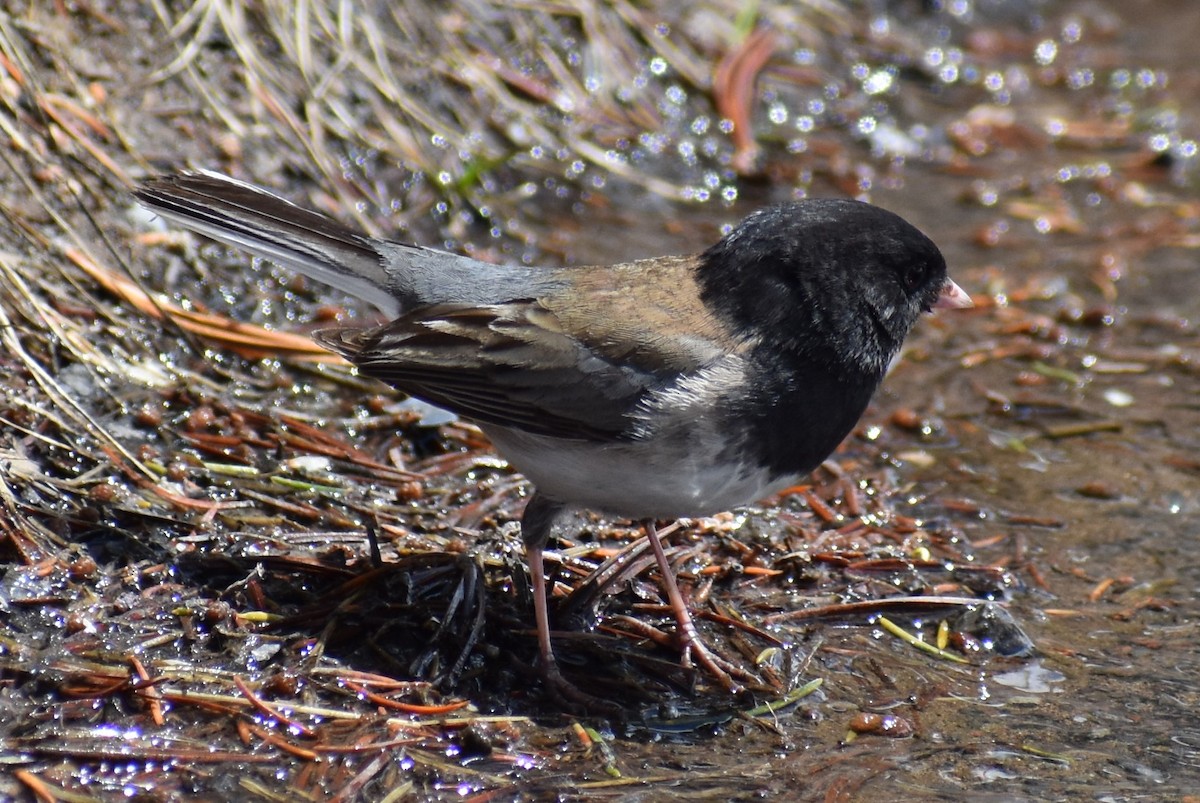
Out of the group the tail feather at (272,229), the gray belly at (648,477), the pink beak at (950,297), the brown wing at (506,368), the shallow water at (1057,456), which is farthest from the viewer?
the pink beak at (950,297)

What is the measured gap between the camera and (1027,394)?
516cm

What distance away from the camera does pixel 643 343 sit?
3.51 m

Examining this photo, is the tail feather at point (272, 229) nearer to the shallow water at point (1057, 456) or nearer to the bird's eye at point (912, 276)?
the bird's eye at point (912, 276)

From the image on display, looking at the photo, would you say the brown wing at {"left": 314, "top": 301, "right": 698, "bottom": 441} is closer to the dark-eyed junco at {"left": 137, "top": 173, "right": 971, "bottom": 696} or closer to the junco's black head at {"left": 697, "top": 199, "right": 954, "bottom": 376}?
the dark-eyed junco at {"left": 137, "top": 173, "right": 971, "bottom": 696}

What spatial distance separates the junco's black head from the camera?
140 inches

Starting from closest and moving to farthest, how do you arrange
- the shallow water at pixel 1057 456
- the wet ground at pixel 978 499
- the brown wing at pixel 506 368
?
the wet ground at pixel 978 499, the shallow water at pixel 1057 456, the brown wing at pixel 506 368

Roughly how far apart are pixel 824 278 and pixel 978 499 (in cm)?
133

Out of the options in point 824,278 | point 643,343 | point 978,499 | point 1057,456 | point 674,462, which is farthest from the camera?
point 1057,456

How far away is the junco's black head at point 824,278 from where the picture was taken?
3.55 meters

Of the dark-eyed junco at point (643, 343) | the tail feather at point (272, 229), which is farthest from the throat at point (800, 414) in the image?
the tail feather at point (272, 229)

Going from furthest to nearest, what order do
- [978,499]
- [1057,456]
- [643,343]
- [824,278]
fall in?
1. [1057,456]
2. [978,499]
3. [824,278]
4. [643,343]

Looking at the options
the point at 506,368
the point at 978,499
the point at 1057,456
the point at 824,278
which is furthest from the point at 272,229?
the point at 1057,456

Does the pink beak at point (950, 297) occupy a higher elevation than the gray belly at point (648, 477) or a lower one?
higher

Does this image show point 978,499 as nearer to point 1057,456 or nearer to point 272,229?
point 1057,456
